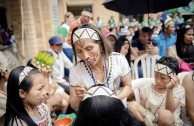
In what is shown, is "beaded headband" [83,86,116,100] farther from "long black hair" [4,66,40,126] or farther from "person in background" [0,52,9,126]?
"person in background" [0,52,9,126]

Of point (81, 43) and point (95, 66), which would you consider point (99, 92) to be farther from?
point (95, 66)

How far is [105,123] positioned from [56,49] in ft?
8.84

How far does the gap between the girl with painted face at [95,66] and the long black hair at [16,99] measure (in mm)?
371

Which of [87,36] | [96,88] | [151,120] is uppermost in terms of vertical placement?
[87,36]

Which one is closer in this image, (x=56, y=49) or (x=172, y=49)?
(x=172, y=49)

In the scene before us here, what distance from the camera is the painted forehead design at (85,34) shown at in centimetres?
157

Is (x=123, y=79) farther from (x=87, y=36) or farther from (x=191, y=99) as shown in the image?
(x=191, y=99)

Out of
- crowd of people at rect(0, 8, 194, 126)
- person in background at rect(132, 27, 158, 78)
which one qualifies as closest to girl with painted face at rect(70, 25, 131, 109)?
crowd of people at rect(0, 8, 194, 126)

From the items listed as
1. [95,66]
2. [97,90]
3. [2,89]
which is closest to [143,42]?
[95,66]

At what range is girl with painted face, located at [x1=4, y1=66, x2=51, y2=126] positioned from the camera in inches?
58.2

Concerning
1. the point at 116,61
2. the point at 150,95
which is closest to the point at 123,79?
the point at 116,61

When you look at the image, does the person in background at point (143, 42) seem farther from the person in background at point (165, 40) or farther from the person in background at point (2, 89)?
the person in background at point (2, 89)

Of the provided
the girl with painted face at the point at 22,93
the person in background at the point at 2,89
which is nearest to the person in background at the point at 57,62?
the person in background at the point at 2,89

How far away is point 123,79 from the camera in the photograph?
1869mm
